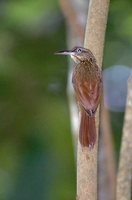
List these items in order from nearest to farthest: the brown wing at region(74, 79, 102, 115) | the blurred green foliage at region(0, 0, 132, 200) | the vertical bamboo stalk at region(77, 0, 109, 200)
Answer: the vertical bamboo stalk at region(77, 0, 109, 200) < the brown wing at region(74, 79, 102, 115) < the blurred green foliage at region(0, 0, 132, 200)

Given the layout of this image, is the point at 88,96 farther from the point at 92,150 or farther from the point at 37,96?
the point at 37,96

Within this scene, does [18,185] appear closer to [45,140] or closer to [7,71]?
Answer: [45,140]

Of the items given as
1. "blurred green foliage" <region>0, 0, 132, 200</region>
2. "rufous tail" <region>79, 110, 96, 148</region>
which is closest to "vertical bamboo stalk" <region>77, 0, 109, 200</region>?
"rufous tail" <region>79, 110, 96, 148</region>

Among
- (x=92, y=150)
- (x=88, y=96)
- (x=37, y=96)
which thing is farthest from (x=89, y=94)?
(x=37, y=96)

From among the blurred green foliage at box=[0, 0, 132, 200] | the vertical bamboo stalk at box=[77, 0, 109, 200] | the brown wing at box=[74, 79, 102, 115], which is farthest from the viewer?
the blurred green foliage at box=[0, 0, 132, 200]

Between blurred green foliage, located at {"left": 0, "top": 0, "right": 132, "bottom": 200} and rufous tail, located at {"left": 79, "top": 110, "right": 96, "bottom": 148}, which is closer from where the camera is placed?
rufous tail, located at {"left": 79, "top": 110, "right": 96, "bottom": 148}

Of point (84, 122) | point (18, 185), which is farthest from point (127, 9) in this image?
point (84, 122)

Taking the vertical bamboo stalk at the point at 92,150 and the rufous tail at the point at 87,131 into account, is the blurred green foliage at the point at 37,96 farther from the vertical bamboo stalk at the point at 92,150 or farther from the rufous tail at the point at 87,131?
the vertical bamboo stalk at the point at 92,150

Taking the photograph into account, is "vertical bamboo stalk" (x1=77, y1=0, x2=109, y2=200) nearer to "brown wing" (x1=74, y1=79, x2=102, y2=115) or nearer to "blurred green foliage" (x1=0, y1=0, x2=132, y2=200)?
"brown wing" (x1=74, y1=79, x2=102, y2=115)
